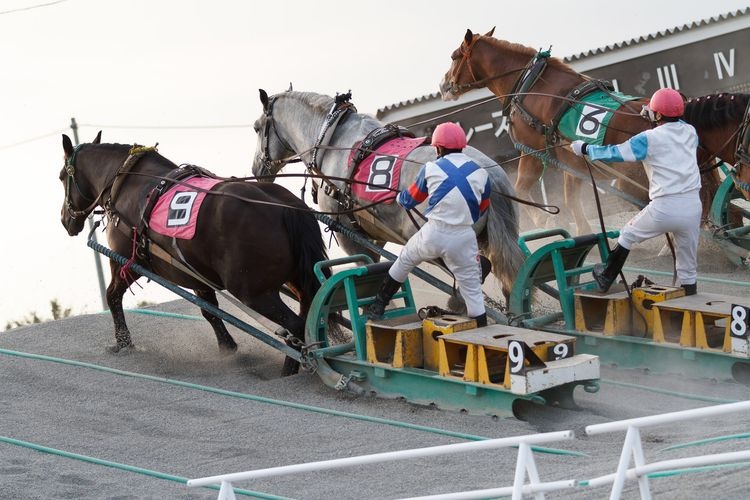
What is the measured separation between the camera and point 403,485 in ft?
18.9

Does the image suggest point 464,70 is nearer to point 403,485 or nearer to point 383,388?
point 383,388

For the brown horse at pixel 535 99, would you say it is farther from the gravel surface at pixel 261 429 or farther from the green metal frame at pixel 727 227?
the gravel surface at pixel 261 429

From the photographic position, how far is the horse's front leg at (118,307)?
9.09 m

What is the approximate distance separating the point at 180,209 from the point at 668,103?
3417mm

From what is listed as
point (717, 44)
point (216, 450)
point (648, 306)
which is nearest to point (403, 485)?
point (216, 450)

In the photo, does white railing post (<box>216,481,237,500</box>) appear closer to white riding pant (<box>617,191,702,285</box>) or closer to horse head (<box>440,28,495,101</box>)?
→ white riding pant (<box>617,191,702,285</box>)

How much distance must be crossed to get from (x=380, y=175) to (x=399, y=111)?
5528 millimetres

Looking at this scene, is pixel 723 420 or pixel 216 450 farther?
pixel 216 450

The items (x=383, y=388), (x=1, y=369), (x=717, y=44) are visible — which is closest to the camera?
(x=383, y=388)

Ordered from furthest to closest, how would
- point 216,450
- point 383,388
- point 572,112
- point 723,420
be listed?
point 572,112 → point 383,388 → point 216,450 → point 723,420

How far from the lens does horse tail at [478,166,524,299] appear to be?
8.10 meters

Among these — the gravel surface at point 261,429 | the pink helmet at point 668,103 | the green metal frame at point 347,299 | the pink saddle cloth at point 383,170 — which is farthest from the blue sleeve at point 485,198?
the gravel surface at point 261,429

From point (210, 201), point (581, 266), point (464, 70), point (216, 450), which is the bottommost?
point (216, 450)

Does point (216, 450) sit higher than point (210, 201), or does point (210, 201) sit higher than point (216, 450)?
point (210, 201)
